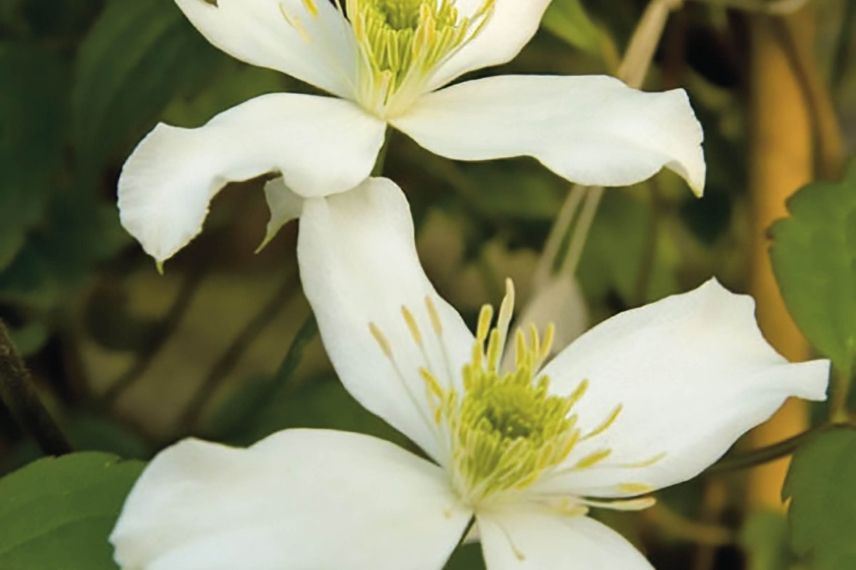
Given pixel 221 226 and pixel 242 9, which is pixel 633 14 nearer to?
pixel 221 226

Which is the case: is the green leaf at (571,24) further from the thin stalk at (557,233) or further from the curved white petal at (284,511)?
the curved white petal at (284,511)

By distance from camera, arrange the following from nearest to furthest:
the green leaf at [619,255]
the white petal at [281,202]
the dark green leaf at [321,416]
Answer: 1. the white petal at [281,202]
2. the dark green leaf at [321,416]
3. the green leaf at [619,255]

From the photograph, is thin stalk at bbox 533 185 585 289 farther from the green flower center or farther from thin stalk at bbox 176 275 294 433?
thin stalk at bbox 176 275 294 433

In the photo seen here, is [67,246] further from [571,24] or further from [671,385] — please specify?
[671,385]

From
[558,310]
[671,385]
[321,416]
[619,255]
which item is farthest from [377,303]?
[619,255]

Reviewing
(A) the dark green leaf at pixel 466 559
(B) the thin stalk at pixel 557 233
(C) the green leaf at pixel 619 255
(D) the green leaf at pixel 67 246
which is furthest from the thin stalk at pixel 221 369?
(A) the dark green leaf at pixel 466 559

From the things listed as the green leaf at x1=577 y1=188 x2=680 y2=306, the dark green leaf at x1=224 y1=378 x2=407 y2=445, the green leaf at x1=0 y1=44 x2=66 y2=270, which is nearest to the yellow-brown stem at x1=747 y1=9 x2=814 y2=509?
the green leaf at x1=577 y1=188 x2=680 y2=306
